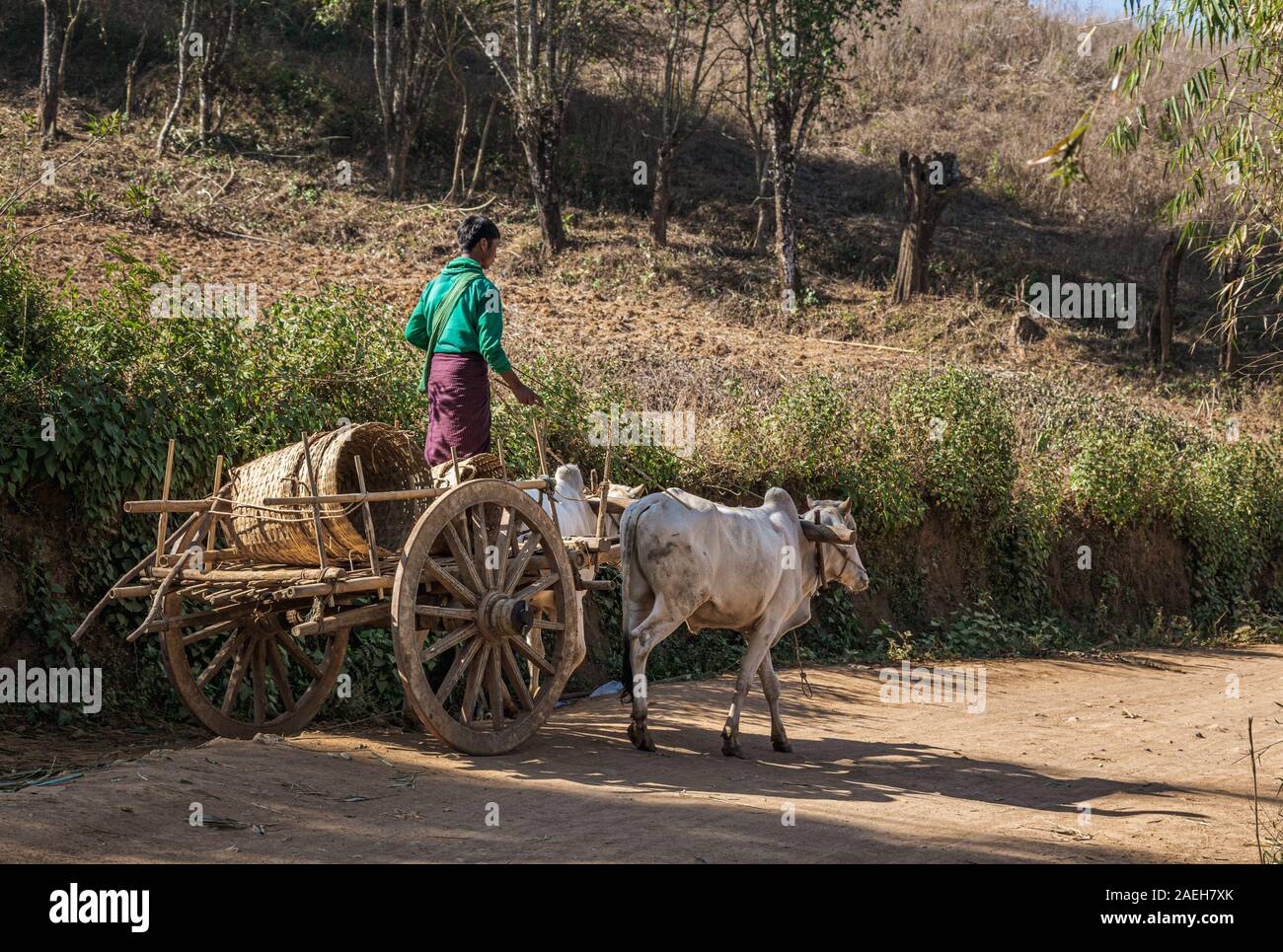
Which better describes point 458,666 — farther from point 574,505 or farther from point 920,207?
point 920,207

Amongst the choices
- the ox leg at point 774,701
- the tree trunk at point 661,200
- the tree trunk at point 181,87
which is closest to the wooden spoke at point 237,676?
the ox leg at point 774,701

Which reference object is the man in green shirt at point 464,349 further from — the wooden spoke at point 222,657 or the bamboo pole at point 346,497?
the wooden spoke at point 222,657

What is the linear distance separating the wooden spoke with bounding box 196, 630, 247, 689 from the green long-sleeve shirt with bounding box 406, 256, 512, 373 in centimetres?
188

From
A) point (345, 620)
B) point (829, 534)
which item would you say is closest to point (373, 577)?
point (345, 620)

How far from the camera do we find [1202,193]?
6.59 meters

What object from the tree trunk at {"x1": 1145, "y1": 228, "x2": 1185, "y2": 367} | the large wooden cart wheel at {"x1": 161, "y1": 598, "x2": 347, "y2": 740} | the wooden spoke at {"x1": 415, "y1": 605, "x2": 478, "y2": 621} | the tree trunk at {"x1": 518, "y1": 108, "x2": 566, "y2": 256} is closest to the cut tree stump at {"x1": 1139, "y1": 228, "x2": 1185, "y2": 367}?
the tree trunk at {"x1": 1145, "y1": 228, "x2": 1185, "y2": 367}

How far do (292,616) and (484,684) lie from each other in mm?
1095

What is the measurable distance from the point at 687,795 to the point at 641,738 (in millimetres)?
1119

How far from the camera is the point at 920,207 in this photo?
22234 millimetres

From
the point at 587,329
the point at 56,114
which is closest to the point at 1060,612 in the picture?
the point at 587,329

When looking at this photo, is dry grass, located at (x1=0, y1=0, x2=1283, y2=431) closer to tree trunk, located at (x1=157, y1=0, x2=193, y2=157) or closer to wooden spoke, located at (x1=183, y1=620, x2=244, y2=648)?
tree trunk, located at (x1=157, y1=0, x2=193, y2=157)

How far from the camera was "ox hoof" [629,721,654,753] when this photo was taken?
270 inches

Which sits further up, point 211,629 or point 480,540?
point 480,540

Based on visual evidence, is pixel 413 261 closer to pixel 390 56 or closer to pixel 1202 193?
pixel 390 56
